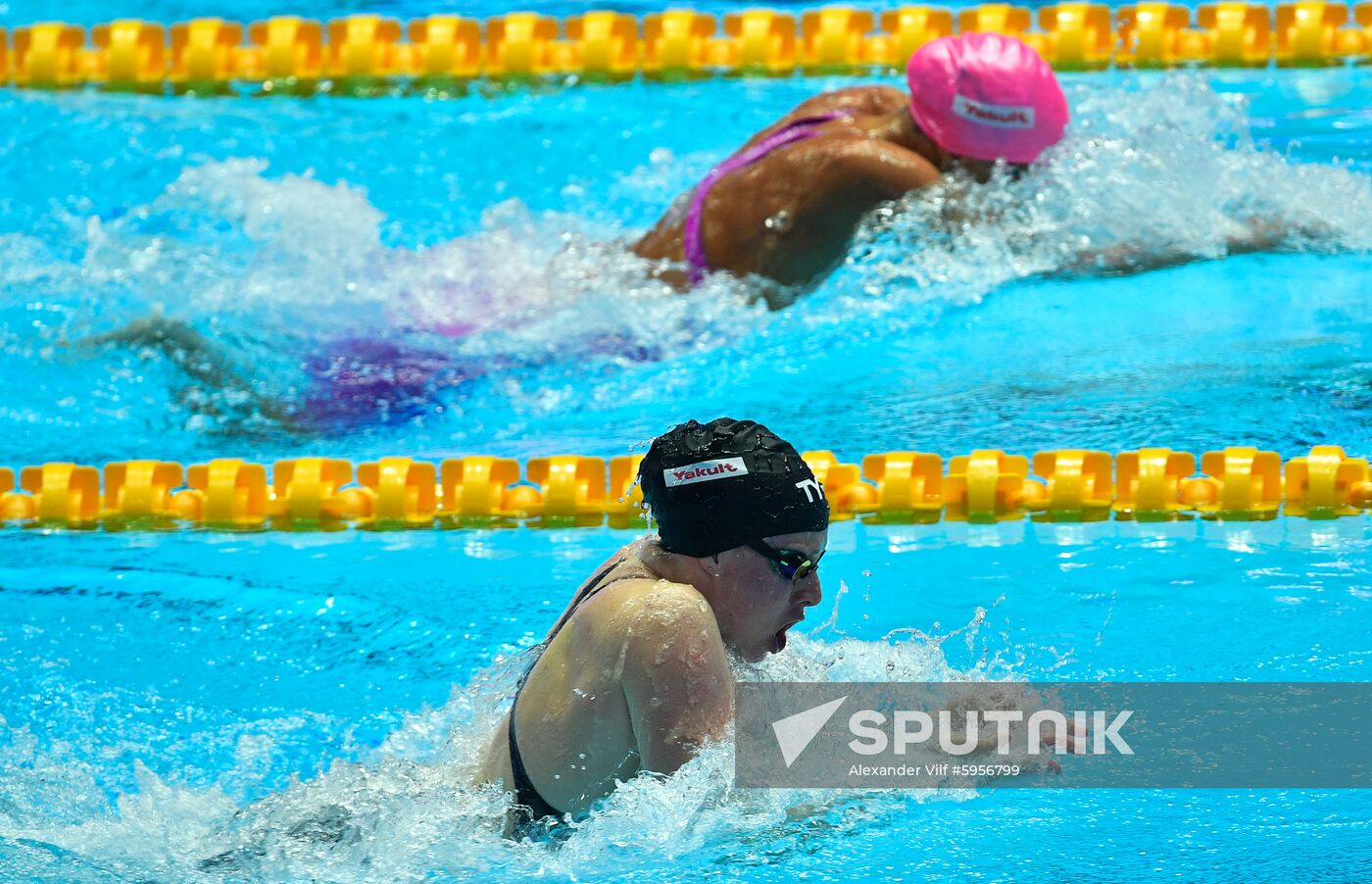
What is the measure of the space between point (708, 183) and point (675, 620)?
3035mm

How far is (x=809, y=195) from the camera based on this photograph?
16.9 ft

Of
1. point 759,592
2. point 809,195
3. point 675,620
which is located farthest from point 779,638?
point 809,195

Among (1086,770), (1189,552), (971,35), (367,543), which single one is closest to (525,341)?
(367,543)

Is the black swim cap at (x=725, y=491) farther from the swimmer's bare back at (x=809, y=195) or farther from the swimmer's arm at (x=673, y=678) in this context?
the swimmer's bare back at (x=809, y=195)

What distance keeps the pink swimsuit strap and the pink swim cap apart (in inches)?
12.8

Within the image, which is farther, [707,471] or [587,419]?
[587,419]

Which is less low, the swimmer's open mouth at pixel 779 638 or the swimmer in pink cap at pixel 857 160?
the swimmer in pink cap at pixel 857 160

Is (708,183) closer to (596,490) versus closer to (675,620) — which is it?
(596,490)

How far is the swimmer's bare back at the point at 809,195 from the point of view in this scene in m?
5.13

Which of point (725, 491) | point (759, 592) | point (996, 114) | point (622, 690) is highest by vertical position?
point (996, 114)

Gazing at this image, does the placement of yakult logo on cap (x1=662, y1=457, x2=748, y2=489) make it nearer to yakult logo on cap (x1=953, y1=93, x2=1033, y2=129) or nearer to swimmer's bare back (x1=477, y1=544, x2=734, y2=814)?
swimmer's bare back (x1=477, y1=544, x2=734, y2=814)

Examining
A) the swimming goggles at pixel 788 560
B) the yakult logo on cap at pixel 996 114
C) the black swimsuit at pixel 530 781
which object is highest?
the yakult logo on cap at pixel 996 114

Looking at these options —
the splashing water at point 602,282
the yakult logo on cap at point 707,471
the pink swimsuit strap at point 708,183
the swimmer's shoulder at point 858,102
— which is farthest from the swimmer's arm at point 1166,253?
the yakult logo on cap at point 707,471

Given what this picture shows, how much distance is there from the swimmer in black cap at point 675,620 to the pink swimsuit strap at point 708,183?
8.64ft
